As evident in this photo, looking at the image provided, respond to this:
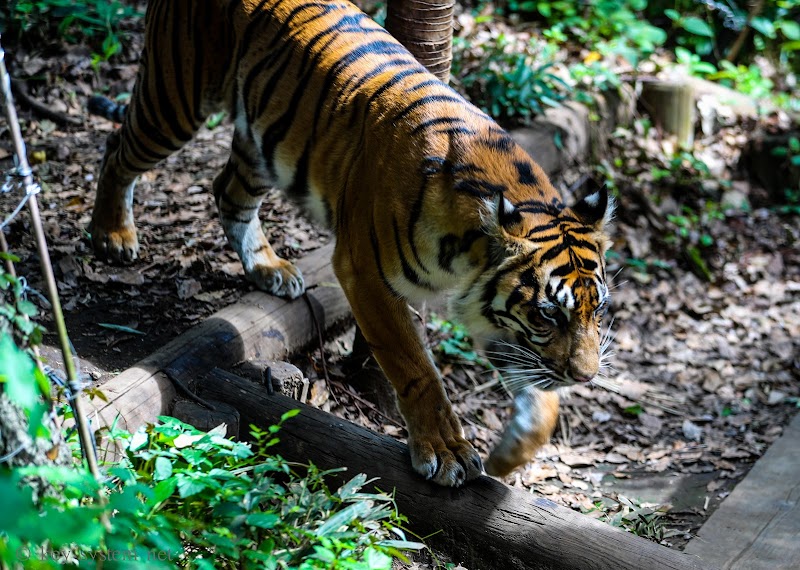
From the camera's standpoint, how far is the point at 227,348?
3576mm

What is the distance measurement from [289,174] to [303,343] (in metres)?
0.86

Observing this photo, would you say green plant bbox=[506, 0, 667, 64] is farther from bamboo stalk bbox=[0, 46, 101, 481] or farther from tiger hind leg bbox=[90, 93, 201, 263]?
bamboo stalk bbox=[0, 46, 101, 481]

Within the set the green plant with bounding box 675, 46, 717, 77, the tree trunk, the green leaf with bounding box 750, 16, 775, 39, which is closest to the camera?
the tree trunk

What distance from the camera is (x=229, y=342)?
11.8 feet

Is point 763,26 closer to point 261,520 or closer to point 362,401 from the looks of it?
point 362,401

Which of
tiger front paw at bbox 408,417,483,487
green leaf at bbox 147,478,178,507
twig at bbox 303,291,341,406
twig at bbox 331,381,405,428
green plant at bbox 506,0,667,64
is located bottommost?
twig at bbox 331,381,405,428

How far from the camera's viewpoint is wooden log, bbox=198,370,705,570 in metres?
2.63

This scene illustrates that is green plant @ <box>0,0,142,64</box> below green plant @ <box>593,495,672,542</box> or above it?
above

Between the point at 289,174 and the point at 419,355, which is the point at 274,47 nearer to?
the point at 289,174

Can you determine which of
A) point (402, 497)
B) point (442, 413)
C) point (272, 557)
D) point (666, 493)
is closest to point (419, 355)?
point (442, 413)

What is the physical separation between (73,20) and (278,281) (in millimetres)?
3837

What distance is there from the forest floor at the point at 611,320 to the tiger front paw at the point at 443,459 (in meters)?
0.81

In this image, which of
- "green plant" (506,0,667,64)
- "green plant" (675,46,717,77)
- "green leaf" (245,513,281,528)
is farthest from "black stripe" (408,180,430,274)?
"green plant" (675,46,717,77)

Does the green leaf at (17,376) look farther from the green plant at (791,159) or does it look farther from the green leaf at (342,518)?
the green plant at (791,159)
